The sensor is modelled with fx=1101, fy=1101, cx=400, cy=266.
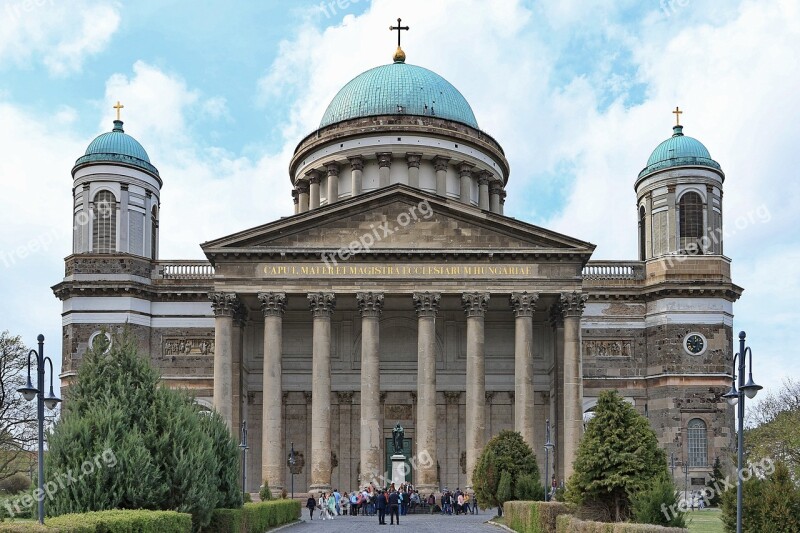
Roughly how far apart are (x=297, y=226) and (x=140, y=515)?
116 ft

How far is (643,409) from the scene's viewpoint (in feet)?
220

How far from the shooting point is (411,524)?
45.9 meters

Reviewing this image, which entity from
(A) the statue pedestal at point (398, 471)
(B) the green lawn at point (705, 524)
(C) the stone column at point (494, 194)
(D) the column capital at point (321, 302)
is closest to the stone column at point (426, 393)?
(A) the statue pedestal at point (398, 471)

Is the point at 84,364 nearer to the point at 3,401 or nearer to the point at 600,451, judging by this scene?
the point at 600,451

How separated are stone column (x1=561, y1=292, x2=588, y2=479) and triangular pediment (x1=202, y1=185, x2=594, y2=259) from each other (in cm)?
279

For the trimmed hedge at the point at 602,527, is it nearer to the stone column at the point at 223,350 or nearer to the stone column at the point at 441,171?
the stone column at the point at 223,350

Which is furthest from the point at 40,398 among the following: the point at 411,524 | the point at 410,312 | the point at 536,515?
the point at 410,312

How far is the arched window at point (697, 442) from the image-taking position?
64938 millimetres

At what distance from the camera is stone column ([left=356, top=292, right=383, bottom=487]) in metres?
56.9

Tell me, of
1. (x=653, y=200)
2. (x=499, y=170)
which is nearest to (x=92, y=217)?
(x=499, y=170)

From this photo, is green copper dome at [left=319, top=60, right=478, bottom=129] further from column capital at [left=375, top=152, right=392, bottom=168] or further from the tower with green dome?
the tower with green dome

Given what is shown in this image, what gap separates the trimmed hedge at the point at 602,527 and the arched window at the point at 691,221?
3953 cm

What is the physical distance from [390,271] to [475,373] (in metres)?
7.08

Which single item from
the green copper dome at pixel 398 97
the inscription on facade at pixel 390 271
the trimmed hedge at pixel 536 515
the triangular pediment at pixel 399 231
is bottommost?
the trimmed hedge at pixel 536 515
